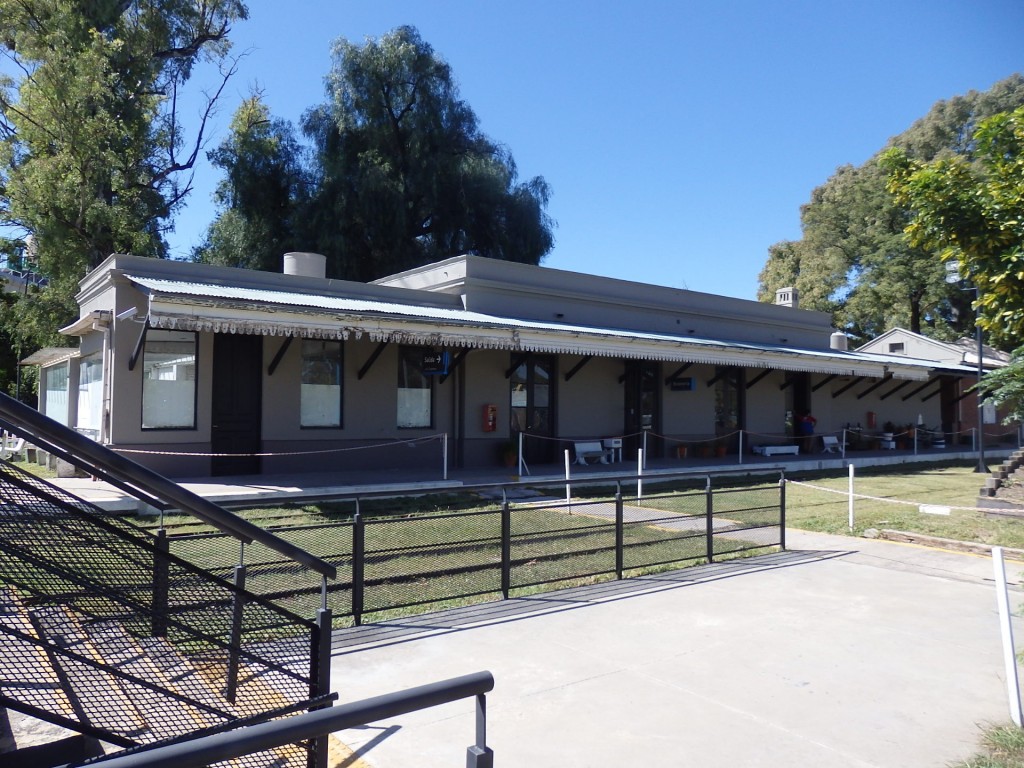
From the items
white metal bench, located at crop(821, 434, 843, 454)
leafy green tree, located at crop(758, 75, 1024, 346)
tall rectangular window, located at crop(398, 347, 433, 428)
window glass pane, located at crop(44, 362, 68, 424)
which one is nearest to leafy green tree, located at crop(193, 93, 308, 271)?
window glass pane, located at crop(44, 362, 68, 424)

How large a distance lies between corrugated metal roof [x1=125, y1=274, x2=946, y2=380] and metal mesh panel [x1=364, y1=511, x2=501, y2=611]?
6.74 metres

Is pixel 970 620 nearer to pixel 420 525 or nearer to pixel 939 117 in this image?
pixel 420 525

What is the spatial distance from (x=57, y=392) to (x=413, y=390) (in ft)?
37.8

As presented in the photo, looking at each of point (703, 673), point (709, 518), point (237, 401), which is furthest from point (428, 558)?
point (237, 401)

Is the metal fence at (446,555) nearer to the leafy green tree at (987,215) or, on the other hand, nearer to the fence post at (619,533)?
the fence post at (619,533)

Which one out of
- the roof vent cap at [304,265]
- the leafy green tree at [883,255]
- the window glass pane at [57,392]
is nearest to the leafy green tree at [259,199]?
the window glass pane at [57,392]

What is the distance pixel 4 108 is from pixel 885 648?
3375 cm

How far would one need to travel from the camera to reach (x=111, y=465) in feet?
8.25

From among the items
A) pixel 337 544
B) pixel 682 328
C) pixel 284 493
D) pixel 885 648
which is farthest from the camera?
pixel 682 328

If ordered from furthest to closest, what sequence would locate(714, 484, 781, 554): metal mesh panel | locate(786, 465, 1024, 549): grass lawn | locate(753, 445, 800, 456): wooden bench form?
locate(753, 445, 800, 456): wooden bench < locate(786, 465, 1024, 549): grass lawn < locate(714, 484, 781, 554): metal mesh panel

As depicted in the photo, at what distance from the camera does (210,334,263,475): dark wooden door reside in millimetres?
14922

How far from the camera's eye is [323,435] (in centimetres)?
1619

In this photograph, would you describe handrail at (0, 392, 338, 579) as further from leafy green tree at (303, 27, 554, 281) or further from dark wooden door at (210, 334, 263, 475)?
leafy green tree at (303, 27, 554, 281)

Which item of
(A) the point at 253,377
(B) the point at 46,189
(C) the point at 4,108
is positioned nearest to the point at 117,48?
(C) the point at 4,108
